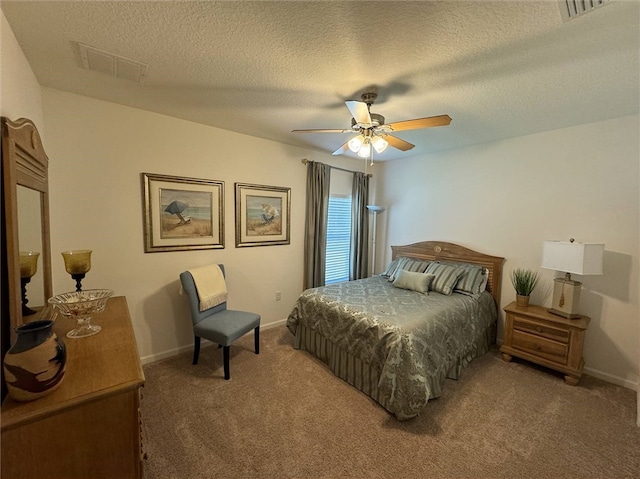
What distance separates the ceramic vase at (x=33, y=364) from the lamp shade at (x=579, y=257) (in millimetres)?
3564

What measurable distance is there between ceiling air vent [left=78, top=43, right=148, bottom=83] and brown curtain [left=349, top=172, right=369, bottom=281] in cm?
314

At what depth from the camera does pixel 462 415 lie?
6.88 ft

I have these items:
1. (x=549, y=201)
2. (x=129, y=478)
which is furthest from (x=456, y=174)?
(x=129, y=478)

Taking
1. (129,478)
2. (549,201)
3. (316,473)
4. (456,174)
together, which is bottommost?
(316,473)

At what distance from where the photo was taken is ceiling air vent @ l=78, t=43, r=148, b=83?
1.66 meters

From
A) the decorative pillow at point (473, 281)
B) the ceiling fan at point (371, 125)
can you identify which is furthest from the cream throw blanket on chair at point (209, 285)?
the decorative pillow at point (473, 281)

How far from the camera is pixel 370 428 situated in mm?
1970

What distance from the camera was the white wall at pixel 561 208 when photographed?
2.50 m

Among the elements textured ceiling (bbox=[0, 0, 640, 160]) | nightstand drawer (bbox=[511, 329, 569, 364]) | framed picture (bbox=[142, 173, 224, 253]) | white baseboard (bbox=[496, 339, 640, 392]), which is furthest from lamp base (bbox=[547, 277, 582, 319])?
framed picture (bbox=[142, 173, 224, 253])

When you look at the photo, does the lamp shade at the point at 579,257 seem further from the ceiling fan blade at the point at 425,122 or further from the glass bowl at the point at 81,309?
the glass bowl at the point at 81,309

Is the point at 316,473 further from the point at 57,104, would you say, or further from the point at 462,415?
the point at 57,104

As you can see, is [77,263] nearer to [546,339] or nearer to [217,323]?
[217,323]

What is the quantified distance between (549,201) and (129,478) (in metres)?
4.01

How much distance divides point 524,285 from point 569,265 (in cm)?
56
